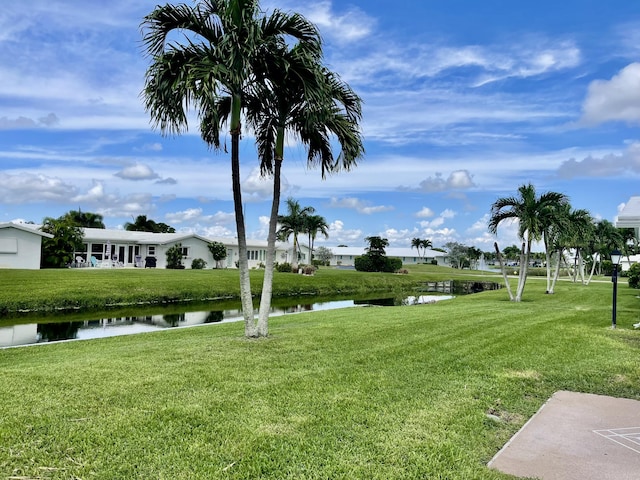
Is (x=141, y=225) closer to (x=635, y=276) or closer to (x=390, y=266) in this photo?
(x=390, y=266)

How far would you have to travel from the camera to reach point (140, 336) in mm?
11625

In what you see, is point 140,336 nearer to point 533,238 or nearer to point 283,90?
point 283,90

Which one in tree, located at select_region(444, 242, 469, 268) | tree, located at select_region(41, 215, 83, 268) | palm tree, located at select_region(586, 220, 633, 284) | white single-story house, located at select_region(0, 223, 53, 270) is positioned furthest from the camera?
tree, located at select_region(444, 242, 469, 268)

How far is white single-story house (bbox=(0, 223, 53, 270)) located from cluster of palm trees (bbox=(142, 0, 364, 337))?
89.1 feet

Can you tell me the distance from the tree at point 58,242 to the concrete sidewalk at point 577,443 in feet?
116

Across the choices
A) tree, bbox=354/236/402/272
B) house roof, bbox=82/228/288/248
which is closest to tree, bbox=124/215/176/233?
house roof, bbox=82/228/288/248

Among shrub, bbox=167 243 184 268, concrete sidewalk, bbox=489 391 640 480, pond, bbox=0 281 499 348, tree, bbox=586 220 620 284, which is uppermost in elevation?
tree, bbox=586 220 620 284

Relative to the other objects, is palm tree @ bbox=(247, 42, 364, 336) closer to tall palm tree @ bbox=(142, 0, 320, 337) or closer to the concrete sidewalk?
tall palm tree @ bbox=(142, 0, 320, 337)

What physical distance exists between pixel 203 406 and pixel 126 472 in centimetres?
133

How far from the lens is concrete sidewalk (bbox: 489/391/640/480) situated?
3.56 meters

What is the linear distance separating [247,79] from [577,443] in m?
7.17

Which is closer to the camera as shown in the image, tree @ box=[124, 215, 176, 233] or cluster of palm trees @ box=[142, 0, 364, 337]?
cluster of palm trees @ box=[142, 0, 364, 337]

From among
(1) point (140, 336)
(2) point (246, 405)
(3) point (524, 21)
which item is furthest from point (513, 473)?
(3) point (524, 21)

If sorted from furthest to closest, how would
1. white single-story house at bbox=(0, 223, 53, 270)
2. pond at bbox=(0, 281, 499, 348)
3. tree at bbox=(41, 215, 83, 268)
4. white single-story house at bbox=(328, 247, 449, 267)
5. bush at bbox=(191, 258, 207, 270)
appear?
white single-story house at bbox=(328, 247, 449, 267), bush at bbox=(191, 258, 207, 270), tree at bbox=(41, 215, 83, 268), white single-story house at bbox=(0, 223, 53, 270), pond at bbox=(0, 281, 499, 348)
